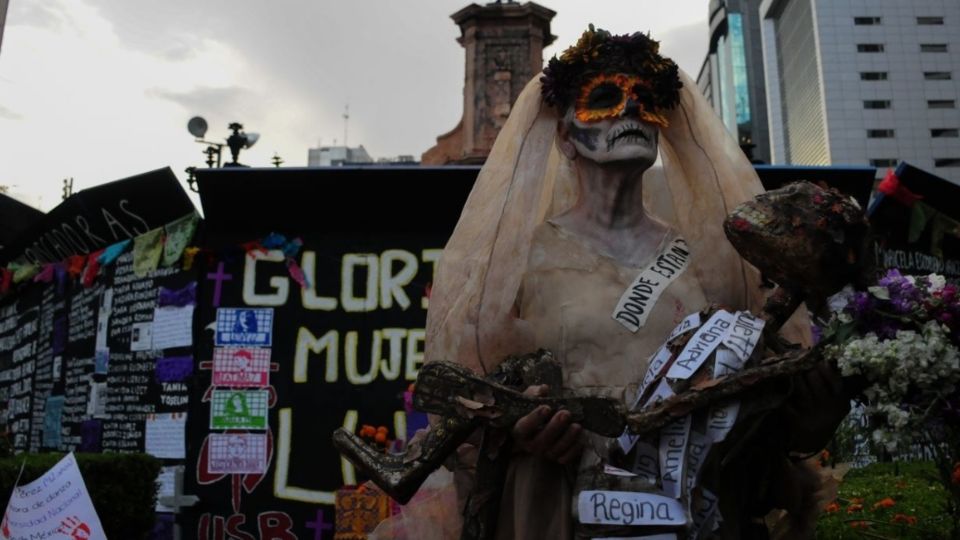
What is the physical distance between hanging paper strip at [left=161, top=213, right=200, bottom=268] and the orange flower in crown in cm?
487

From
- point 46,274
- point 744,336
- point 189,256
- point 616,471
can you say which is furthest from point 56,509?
point 46,274

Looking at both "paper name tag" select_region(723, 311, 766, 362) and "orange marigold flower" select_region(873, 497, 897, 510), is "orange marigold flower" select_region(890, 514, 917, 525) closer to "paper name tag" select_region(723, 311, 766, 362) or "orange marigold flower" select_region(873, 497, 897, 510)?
"orange marigold flower" select_region(873, 497, 897, 510)

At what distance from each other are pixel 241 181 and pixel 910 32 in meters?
69.8

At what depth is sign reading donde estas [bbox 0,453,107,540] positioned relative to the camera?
3.88 m

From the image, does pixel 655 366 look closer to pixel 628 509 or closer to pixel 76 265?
pixel 628 509

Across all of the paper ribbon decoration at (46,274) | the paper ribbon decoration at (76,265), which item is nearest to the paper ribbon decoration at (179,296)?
the paper ribbon decoration at (76,265)

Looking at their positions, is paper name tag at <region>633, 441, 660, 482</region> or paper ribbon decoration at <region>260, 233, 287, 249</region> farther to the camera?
paper ribbon decoration at <region>260, 233, 287, 249</region>

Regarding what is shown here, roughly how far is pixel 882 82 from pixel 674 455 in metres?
69.3

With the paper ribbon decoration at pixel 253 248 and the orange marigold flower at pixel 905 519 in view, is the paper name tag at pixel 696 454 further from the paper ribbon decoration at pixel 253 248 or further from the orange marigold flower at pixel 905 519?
the paper ribbon decoration at pixel 253 248

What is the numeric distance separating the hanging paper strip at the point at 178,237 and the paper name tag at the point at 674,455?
5.74 meters

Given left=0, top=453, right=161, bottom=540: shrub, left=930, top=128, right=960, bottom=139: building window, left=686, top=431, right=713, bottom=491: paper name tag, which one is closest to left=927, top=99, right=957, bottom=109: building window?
left=930, top=128, right=960, bottom=139: building window

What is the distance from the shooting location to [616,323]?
2.58 meters

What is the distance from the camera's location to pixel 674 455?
2113 millimetres

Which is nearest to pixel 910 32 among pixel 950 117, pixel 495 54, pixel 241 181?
pixel 950 117
